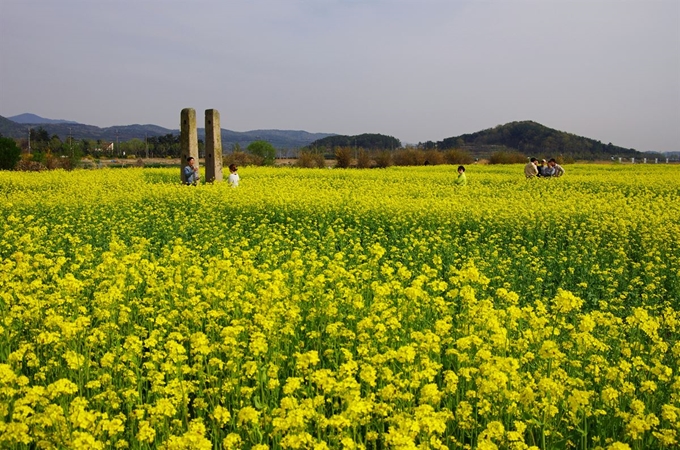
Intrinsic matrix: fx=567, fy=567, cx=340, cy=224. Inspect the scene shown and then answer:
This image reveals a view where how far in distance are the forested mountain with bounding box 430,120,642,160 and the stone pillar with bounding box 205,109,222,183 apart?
6979cm

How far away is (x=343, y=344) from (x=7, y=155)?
35.9m

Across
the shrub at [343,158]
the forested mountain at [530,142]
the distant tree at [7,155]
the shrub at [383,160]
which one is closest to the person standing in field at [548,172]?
the shrub at [383,160]

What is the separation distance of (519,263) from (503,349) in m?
4.58

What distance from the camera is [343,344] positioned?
5.17 metres

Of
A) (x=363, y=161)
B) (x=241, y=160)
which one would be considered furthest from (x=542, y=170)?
(x=241, y=160)

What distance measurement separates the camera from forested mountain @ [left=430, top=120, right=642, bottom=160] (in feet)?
314

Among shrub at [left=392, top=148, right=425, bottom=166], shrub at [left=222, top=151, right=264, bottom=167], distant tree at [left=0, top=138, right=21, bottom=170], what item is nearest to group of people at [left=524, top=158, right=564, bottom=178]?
shrub at [left=392, top=148, right=425, bottom=166]

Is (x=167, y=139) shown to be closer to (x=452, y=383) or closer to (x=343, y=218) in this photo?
(x=343, y=218)

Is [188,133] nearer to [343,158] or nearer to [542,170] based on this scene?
[542,170]

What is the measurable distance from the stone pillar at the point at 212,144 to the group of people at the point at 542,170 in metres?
13.4

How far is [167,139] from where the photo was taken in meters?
88.0

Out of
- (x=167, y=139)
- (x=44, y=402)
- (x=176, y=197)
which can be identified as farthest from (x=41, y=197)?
(x=167, y=139)

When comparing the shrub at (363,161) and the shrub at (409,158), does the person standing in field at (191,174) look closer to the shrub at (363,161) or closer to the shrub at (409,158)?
the shrub at (363,161)

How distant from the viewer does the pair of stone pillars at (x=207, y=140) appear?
73.6 feet
